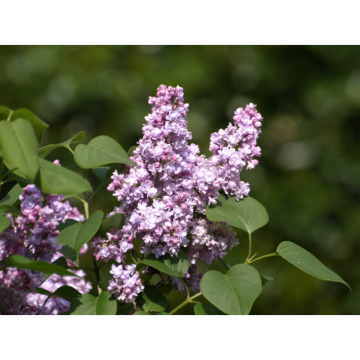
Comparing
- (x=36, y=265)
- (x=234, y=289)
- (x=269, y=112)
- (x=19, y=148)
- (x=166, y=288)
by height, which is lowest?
(x=269, y=112)

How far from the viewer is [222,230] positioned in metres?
0.68

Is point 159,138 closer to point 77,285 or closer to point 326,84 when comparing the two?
point 77,285

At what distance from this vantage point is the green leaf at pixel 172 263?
0.59m

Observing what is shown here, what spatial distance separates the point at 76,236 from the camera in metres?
0.60

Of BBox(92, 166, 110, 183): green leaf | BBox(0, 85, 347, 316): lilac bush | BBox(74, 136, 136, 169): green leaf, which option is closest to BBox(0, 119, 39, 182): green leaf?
BBox(0, 85, 347, 316): lilac bush

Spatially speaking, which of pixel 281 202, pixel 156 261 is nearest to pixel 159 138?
pixel 156 261

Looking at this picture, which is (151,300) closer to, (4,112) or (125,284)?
(125,284)

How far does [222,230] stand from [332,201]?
196cm

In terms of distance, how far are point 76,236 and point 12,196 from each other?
0.63ft

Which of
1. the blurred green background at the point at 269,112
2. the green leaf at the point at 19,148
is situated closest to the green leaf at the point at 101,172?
the green leaf at the point at 19,148

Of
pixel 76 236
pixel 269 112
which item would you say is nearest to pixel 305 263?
pixel 76 236

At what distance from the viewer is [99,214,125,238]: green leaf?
70 cm

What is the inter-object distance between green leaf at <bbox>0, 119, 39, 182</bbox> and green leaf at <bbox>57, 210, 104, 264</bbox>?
155mm

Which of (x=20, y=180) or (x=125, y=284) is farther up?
(x=20, y=180)
